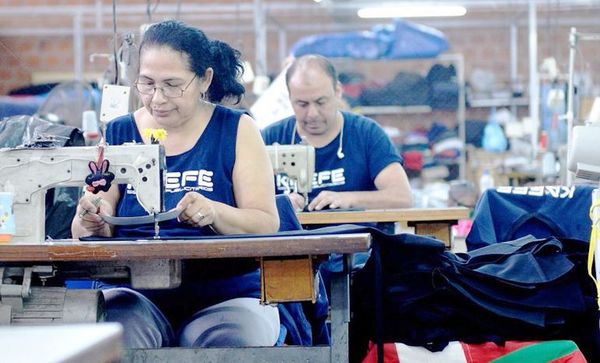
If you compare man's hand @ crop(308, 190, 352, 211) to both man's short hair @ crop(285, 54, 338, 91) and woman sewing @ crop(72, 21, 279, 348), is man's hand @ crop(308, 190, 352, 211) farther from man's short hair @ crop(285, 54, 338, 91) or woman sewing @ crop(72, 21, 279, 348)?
woman sewing @ crop(72, 21, 279, 348)

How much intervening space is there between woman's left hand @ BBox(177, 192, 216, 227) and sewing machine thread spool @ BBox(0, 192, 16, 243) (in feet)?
1.26

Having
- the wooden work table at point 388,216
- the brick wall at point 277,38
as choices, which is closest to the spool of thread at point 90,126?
the wooden work table at point 388,216

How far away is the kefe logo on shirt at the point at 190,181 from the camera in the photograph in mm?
3062

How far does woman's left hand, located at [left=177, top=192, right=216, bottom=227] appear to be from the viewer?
2.77 metres

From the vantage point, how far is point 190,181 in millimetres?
3072

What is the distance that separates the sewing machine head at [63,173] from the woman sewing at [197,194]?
10cm

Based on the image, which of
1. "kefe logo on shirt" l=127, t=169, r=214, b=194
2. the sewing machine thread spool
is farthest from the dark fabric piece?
the sewing machine thread spool

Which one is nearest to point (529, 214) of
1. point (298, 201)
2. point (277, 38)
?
point (298, 201)

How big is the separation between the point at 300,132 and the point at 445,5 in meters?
6.02

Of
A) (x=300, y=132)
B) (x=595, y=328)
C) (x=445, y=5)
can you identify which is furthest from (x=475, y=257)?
(x=445, y=5)

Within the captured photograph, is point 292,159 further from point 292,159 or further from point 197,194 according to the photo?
point 197,194

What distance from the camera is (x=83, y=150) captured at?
2.77 meters

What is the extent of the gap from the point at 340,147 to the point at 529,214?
87 cm

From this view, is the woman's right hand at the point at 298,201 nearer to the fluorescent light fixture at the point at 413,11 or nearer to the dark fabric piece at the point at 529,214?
the dark fabric piece at the point at 529,214
